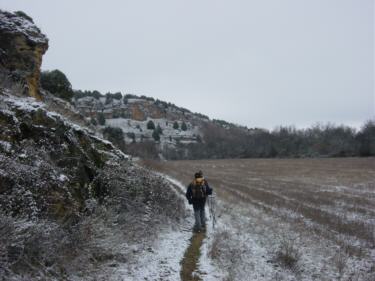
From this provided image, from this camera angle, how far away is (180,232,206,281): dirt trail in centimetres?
587

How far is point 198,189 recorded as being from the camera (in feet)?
33.3

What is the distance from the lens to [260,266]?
662cm

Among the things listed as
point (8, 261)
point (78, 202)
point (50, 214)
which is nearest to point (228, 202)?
point (78, 202)

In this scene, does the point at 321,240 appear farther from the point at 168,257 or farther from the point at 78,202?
the point at 78,202

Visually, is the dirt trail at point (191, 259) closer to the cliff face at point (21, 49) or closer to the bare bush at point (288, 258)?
the bare bush at point (288, 258)

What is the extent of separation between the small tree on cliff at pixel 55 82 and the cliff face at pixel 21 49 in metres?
7.16

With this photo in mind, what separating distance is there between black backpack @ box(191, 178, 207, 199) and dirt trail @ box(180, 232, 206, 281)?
139 cm

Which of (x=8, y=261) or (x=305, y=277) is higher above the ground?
(x=8, y=261)

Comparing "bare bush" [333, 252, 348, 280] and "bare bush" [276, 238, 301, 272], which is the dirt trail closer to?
"bare bush" [276, 238, 301, 272]

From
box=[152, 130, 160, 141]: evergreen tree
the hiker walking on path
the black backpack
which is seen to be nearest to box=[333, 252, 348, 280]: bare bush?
the hiker walking on path

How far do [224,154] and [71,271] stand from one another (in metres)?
93.3

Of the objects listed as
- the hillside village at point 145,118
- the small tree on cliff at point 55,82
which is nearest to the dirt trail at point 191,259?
the small tree on cliff at point 55,82

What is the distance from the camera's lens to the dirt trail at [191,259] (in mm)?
5871

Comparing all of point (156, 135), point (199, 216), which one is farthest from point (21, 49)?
point (156, 135)
